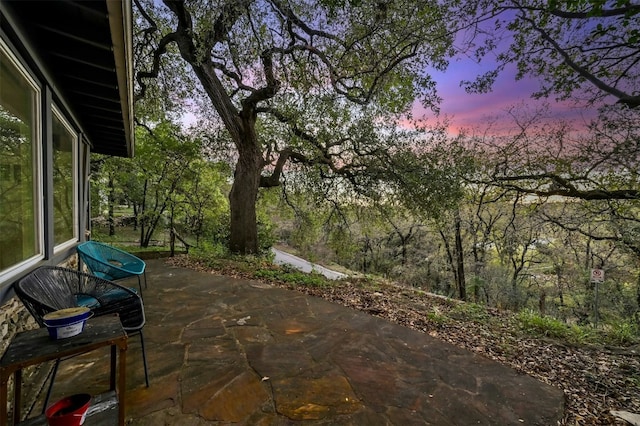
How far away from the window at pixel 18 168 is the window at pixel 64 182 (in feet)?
1.71

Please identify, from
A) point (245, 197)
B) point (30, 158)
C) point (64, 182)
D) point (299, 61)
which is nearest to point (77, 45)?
point (30, 158)

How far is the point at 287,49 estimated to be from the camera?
5.04 metres

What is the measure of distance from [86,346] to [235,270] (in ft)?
13.1

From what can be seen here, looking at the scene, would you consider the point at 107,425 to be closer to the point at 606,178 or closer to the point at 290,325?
the point at 290,325

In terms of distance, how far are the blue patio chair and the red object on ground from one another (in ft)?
5.65

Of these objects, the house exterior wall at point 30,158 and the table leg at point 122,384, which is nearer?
the table leg at point 122,384

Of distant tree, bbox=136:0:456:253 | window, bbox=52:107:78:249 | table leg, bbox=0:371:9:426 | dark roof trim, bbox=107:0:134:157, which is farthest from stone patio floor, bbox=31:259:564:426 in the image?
distant tree, bbox=136:0:456:253

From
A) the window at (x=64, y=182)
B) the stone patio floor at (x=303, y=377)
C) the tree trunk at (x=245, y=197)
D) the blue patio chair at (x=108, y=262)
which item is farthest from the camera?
the tree trunk at (x=245, y=197)

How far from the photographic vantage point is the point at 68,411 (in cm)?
119

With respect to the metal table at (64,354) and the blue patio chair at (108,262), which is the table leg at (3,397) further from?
the blue patio chair at (108,262)

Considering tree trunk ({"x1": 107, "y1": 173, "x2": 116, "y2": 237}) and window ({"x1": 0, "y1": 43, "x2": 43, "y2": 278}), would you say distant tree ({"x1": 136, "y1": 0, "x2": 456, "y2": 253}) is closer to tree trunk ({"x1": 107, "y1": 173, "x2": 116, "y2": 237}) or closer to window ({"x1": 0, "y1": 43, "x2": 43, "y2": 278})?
window ({"x1": 0, "y1": 43, "x2": 43, "y2": 278})

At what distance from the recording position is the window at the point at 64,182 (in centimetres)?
264

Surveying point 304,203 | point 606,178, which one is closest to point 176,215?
point 304,203

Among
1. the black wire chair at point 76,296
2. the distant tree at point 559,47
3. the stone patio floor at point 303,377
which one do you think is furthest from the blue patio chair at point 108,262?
the distant tree at point 559,47
